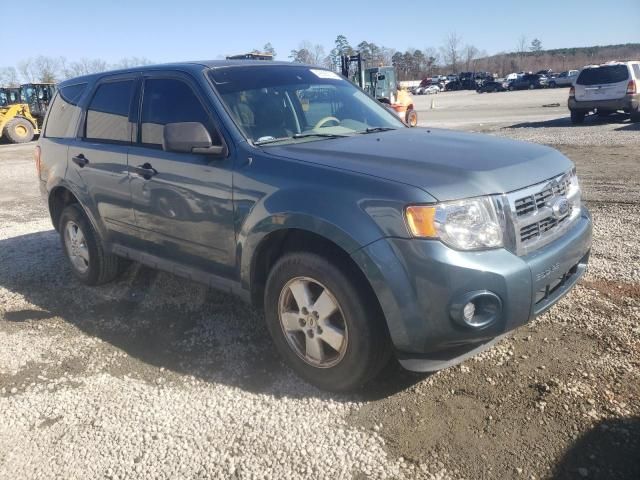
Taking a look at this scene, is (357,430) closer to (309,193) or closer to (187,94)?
(309,193)

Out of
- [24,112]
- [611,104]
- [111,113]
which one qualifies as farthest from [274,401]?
[24,112]

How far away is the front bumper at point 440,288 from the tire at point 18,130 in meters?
25.7

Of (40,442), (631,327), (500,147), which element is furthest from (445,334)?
(40,442)

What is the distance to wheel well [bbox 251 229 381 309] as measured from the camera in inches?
115

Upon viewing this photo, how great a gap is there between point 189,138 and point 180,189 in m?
0.47

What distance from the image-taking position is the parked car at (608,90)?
16.5 metres

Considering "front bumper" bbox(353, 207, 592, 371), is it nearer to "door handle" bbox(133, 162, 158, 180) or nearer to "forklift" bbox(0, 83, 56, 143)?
"door handle" bbox(133, 162, 158, 180)

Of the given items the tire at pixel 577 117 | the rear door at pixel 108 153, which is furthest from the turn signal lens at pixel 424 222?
the tire at pixel 577 117

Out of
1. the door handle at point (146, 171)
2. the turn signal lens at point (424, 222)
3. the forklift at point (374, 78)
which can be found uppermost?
the forklift at point (374, 78)

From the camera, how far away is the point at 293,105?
3.91 metres

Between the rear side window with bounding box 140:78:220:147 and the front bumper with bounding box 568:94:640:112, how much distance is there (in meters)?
16.6

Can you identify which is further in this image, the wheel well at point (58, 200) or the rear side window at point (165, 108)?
the wheel well at point (58, 200)

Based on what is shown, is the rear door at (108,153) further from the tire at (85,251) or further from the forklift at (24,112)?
the forklift at (24,112)

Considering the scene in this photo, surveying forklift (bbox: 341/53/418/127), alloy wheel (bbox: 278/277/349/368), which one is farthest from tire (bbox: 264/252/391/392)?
forklift (bbox: 341/53/418/127)
